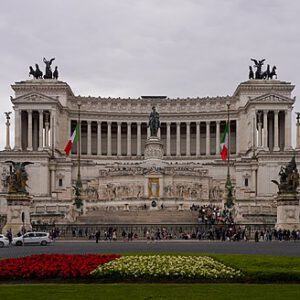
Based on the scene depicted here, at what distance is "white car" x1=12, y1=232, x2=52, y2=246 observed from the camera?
206ft

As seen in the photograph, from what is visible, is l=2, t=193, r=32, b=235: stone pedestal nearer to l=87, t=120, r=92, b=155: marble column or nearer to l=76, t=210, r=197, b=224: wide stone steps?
l=76, t=210, r=197, b=224: wide stone steps

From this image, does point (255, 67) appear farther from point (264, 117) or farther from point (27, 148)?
point (27, 148)

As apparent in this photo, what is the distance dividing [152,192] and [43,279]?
8546 cm

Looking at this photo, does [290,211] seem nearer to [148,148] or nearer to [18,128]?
[148,148]

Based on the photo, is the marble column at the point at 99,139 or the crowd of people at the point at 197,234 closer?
the crowd of people at the point at 197,234

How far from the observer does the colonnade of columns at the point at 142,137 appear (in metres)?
149

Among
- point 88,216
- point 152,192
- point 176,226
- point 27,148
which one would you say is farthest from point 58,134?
point 176,226

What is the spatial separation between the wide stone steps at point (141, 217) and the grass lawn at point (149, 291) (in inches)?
2367

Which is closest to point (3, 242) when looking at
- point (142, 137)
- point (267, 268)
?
point (267, 268)

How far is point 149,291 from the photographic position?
80.4ft

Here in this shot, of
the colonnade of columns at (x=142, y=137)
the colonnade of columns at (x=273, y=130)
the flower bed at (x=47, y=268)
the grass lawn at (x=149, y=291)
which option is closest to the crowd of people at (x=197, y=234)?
the flower bed at (x=47, y=268)

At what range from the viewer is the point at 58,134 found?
141750 millimetres

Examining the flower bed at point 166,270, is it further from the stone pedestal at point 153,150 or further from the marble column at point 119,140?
the marble column at point 119,140

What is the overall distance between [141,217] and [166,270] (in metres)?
61.6
